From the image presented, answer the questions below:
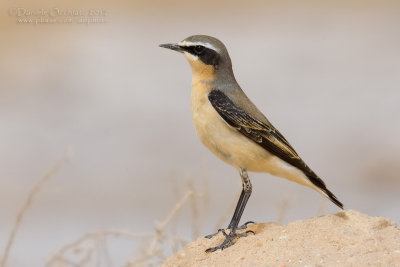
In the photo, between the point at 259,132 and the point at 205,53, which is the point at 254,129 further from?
the point at 205,53

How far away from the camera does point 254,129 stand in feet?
26.1

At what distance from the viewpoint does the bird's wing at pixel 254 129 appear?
7.89 meters

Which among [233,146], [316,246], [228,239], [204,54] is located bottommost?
[228,239]

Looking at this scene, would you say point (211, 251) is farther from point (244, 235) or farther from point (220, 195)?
point (220, 195)

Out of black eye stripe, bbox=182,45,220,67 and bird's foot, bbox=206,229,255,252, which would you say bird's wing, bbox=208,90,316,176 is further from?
bird's foot, bbox=206,229,255,252

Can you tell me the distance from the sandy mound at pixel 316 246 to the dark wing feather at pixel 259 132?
29.1 inches

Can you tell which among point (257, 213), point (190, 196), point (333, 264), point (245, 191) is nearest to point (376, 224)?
point (333, 264)

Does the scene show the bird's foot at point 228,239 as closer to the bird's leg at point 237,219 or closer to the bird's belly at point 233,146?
the bird's leg at point 237,219

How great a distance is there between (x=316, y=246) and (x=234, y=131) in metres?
1.58

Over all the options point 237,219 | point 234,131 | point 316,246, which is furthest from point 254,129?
point 316,246

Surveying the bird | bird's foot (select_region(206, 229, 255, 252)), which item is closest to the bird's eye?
the bird

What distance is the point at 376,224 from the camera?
7195 mm

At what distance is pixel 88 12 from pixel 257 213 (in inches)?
360

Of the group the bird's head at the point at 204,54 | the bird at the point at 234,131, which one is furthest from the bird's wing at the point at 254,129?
the bird's head at the point at 204,54
